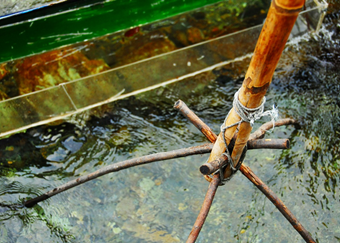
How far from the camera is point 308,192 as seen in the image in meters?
3.11

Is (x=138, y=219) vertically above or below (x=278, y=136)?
below

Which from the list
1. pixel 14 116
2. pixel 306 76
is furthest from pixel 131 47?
pixel 306 76

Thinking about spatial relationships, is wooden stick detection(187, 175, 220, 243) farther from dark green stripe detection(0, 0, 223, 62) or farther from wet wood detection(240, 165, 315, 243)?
dark green stripe detection(0, 0, 223, 62)

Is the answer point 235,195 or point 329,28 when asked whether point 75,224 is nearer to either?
point 235,195

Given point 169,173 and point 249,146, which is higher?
point 249,146

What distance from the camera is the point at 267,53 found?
142cm

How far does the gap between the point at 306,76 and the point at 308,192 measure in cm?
170

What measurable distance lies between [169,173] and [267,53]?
216cm

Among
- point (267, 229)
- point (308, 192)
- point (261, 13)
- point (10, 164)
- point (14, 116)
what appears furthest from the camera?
point (261, 13)

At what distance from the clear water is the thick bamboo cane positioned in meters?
1.43

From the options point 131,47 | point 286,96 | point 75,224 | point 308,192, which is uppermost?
point 131,47

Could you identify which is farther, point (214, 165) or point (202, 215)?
point (202, 215)

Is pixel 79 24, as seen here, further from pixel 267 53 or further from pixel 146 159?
pixel 267 53

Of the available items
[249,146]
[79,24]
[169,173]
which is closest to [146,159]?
[249,146]
